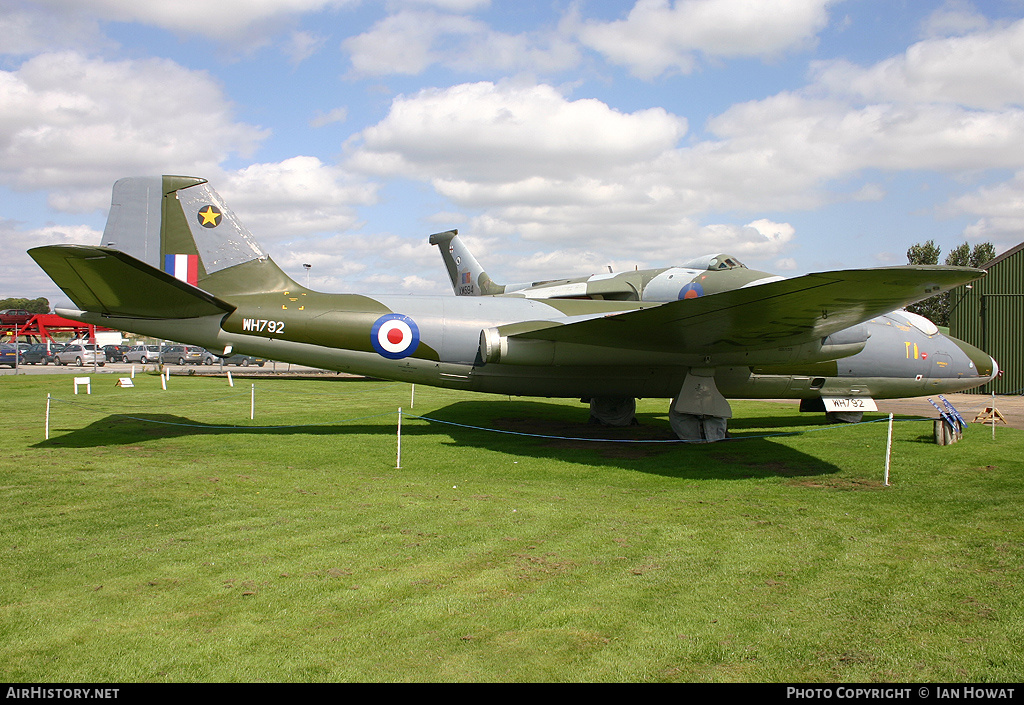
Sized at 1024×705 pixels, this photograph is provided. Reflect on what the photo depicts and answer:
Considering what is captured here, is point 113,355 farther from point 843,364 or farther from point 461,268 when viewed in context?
point 843,364

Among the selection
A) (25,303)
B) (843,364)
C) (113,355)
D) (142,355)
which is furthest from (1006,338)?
(25,303)

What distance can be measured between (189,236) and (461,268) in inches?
681

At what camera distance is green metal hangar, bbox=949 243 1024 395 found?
24.8 metres

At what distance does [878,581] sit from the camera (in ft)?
16.6

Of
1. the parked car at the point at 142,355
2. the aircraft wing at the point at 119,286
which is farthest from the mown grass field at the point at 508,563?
the parked car at the point at 142,355

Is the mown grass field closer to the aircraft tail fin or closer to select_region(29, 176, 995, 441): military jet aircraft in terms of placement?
select_region(29, 176, 995, 441): military jet aircraft

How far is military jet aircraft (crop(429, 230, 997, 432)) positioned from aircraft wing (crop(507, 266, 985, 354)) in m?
1.66

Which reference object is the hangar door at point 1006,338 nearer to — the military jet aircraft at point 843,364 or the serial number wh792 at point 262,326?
the military jet aircraft at point 843,364

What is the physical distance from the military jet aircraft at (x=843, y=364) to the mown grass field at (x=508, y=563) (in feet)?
7.13

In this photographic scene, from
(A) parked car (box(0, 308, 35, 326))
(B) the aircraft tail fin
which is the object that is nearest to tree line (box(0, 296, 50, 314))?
(A) parked car (box(0, 308, 35, 326))

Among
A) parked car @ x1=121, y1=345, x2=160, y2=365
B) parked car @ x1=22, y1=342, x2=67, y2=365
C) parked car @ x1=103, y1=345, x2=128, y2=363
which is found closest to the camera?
parked car @ x1=22, y1=342, x2=67, y2=365

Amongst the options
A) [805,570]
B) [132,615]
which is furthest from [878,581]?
[132,615]

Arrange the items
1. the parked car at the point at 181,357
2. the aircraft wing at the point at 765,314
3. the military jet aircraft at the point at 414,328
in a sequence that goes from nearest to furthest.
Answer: the aircraft wing at the point at 765,314 < the military jet aircraft at the point at 414,328 < the parked car at the point at 181,357

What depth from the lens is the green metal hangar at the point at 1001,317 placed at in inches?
977
